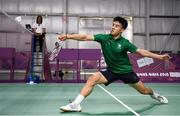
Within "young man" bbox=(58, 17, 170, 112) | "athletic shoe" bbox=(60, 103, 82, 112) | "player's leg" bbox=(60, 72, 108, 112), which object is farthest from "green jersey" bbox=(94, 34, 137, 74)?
"athletic shoe" bbox=(60, 103, 82, 112)

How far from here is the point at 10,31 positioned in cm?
2692

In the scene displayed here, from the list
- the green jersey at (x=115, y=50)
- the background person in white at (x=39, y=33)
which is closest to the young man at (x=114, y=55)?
the green jersey at (x=115, y=50)

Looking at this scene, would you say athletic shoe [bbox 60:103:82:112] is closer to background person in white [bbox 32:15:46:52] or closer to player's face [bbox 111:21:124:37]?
player's face [bbox 111:21:124:37]

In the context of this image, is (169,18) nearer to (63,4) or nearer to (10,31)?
(63,4)

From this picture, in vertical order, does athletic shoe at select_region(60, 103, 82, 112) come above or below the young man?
below

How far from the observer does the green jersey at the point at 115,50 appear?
6.99 metres

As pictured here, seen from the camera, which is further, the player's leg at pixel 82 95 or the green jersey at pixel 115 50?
the green jersey at pixel 115 50

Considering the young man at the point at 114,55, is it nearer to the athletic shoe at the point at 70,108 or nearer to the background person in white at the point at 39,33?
the athletic shoe at the point at 70,108

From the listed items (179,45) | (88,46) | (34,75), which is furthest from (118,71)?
(179,45)

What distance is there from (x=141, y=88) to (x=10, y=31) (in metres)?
20.7

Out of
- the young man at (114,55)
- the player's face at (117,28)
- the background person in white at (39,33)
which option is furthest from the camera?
the background person in white at (39,33)

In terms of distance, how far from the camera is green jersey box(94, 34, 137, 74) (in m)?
6.99

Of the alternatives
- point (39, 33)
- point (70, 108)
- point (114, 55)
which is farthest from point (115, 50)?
point (39, 33)

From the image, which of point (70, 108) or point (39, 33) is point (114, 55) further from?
point (39, 33)
